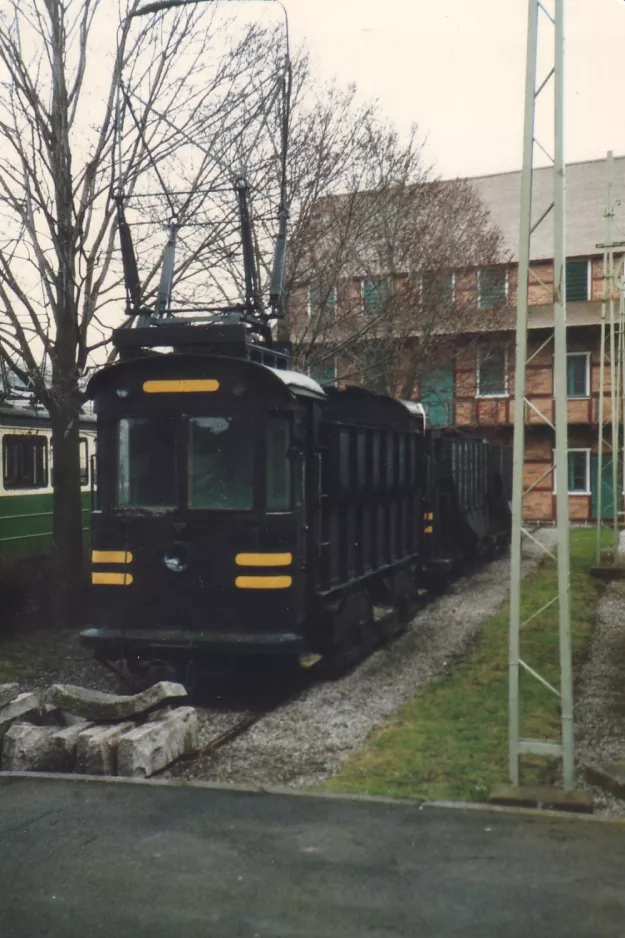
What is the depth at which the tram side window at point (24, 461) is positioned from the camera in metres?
17.3

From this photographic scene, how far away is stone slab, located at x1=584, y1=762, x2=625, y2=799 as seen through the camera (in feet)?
24.0

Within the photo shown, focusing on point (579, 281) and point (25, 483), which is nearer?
point (25, 483)

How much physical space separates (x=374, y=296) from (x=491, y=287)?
6.75m

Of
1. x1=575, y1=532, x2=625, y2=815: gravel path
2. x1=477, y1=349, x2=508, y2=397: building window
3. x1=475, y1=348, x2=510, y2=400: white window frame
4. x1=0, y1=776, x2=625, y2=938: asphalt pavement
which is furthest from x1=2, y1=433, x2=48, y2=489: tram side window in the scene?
x1=477, y1=349, x2=508, y2=397: building window

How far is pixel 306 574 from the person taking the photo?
10586 mm

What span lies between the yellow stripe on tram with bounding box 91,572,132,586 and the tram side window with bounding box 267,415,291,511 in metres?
1.55

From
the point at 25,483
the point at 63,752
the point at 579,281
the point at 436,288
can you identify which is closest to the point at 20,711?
the point at 63,752

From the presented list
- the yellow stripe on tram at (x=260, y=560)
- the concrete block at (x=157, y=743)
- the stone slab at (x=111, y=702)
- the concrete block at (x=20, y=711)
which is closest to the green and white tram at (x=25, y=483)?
the yellow stripe on tram at (x=260, y=560)

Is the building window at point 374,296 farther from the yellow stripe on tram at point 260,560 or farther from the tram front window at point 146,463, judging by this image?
the yellow stripe on tram at point 260,560

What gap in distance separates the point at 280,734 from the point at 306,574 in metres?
1.90

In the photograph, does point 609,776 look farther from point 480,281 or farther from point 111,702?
point 480,281

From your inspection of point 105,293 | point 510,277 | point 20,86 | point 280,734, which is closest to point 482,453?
point 510,277

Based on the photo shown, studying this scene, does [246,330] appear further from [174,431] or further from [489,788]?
[489,788]

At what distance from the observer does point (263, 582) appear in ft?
33.2
